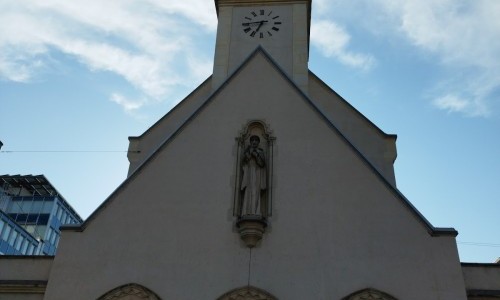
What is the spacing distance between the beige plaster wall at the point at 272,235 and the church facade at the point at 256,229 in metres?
0.03

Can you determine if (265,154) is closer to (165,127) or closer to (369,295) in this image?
(369,295)

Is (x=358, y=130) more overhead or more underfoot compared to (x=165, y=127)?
more underfoot

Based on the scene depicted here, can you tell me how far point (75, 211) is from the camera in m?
68.6

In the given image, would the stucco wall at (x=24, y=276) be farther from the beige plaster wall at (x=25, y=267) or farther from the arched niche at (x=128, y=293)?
the arched niche at (x=128, y=293)

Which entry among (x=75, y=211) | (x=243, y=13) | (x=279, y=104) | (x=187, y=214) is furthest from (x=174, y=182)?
(x=75, y=211)

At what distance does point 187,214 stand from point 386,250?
548 centimetres

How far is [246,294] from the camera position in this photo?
475 inches

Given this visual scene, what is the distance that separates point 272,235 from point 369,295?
2903mm

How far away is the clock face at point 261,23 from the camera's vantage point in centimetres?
2083

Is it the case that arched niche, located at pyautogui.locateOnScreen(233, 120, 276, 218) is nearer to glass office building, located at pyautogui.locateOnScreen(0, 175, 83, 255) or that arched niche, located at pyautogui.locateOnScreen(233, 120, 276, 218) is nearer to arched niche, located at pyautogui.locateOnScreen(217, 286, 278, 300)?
arched niche, located at pyautogui.locateOnScreen(217, 286, 278, 300)

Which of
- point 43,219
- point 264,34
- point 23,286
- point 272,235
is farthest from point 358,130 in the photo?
point 43,219

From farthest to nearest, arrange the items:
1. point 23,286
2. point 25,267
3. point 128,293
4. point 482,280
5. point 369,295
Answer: point 25,267, point 23,286, point 482,280, point 128,293, point 369,295

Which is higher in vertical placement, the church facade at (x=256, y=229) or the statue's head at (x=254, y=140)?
the statue's head at (x=254, y=140)

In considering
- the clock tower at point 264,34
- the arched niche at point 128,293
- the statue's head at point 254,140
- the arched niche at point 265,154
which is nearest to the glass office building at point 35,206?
the clock tower at point 264,34
